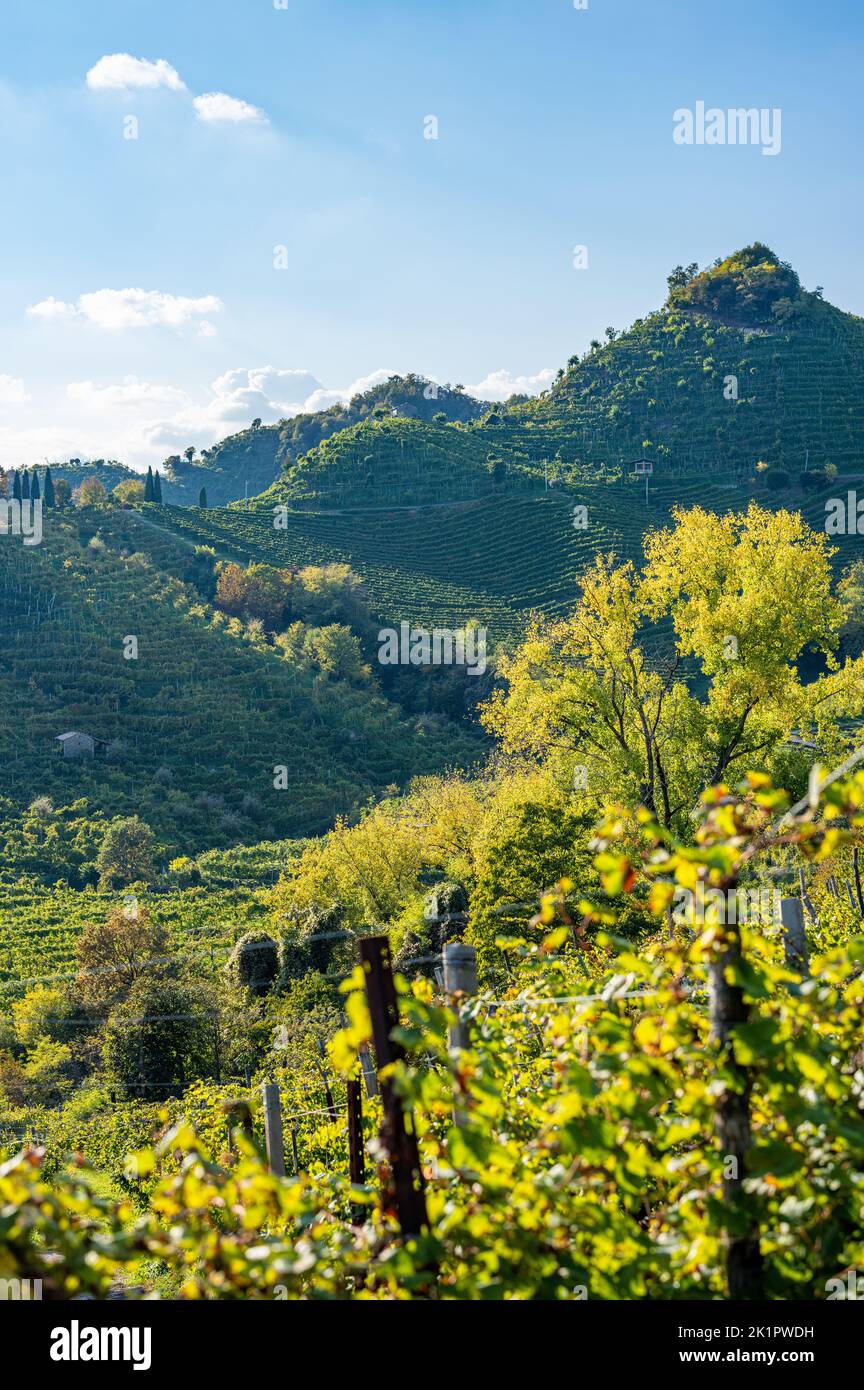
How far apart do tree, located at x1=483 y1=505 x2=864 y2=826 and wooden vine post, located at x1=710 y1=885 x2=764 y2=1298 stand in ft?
58.5

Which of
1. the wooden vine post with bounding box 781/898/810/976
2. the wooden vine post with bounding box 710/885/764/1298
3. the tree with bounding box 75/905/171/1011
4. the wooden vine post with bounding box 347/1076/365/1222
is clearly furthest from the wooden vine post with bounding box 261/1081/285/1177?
the tree with bounding box 75/905/171/1011

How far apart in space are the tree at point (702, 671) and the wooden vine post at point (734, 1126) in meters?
17.8

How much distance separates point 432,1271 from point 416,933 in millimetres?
20615

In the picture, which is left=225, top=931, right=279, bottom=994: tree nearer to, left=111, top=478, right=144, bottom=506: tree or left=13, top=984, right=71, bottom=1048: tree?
left=13, top=984, right=71, bottom=1048: tree

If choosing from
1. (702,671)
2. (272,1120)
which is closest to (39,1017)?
(702,671)

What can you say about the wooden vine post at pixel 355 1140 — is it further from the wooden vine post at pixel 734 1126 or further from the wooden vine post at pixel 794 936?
the wooden vine post at pixel 734 1126

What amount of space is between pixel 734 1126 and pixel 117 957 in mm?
24198

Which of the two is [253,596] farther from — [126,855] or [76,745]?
[126,855]

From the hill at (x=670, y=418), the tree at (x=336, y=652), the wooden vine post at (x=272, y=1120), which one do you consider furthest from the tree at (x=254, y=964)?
the hill at (x=670, y=418)

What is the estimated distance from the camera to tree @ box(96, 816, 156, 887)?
3662 cm

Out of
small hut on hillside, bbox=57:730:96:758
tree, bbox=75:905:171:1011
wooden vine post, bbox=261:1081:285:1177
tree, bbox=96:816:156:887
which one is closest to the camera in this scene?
wooden vine post, bbox=261:1081:285:1177

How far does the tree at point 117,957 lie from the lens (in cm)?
2252
